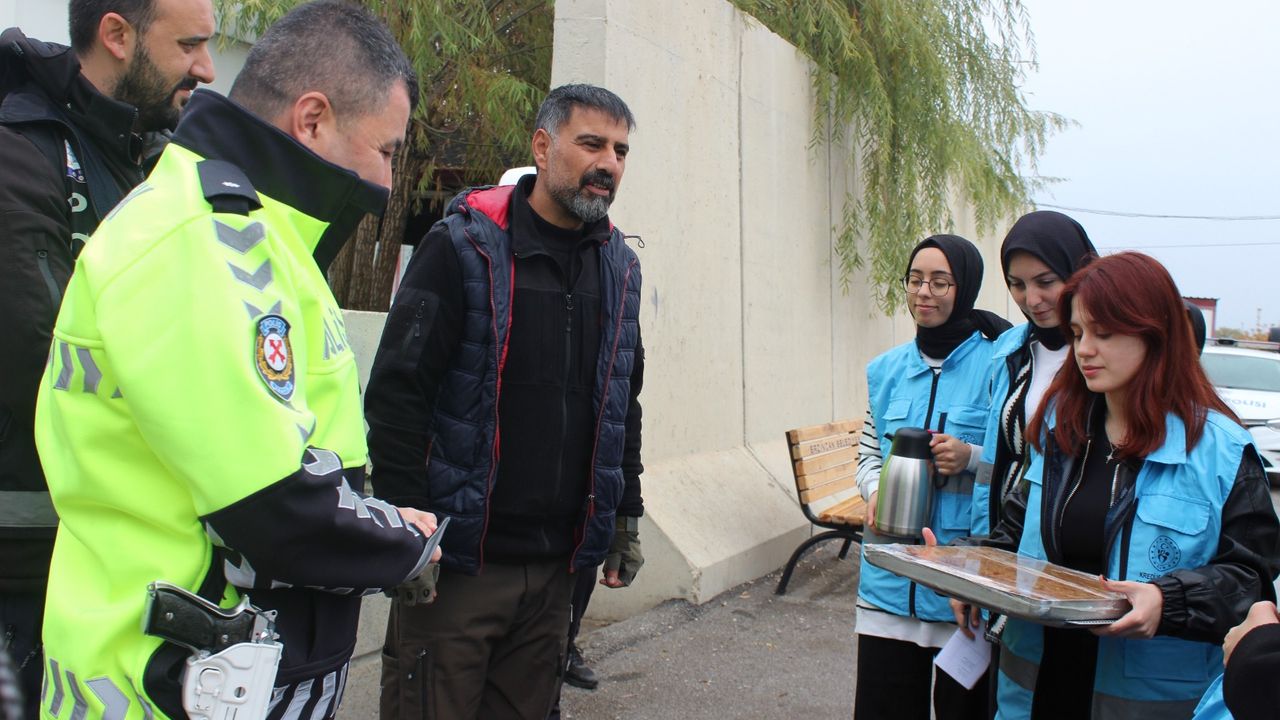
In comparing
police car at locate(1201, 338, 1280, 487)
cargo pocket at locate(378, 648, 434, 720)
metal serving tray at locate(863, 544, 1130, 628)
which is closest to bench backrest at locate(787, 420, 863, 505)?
metal serving tray at locate(863, 544, 1130, 628)

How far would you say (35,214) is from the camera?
1984 millimetres

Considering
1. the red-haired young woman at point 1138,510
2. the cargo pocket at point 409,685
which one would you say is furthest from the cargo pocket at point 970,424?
the cargo pocket at point 409,685

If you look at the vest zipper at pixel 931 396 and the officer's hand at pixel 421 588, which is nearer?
the officer's hand at pixel 421 588

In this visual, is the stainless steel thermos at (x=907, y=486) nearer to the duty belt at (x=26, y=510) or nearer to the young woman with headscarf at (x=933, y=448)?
the young woman with headscarf at (x=933, y=448)

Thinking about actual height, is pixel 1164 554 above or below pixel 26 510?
below

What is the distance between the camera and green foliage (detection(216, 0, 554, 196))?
6.31 m

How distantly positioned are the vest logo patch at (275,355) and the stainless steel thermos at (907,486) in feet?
6.90

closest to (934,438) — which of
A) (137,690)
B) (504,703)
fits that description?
(504,703)

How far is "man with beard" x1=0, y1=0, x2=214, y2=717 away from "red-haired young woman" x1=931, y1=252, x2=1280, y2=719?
86.1 inches

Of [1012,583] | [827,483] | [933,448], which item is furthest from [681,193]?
[1012,583]

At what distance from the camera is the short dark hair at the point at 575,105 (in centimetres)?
311

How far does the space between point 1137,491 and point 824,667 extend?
9.08 ft

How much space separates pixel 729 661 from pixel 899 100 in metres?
5.59

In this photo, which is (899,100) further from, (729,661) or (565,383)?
(565,383)
